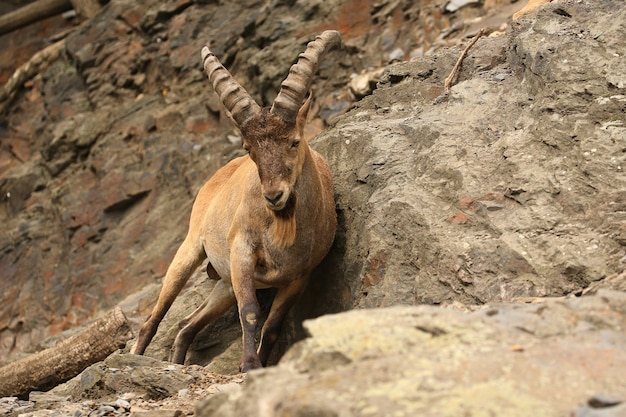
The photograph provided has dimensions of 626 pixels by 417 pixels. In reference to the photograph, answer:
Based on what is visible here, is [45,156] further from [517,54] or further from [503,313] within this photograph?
[503,313]

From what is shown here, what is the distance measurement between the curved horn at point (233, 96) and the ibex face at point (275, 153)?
7cm

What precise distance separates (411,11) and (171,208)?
4.29 metres

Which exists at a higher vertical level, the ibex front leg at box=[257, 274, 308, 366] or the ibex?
the ibex

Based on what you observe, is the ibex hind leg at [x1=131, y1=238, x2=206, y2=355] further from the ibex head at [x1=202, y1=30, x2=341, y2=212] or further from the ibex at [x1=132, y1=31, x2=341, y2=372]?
the ibex head at [x1=202, y1=30, x2=341, y2=212]

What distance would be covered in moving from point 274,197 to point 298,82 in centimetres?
97

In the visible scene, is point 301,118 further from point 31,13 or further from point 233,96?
point 31,13

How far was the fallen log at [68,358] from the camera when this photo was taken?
7.75m

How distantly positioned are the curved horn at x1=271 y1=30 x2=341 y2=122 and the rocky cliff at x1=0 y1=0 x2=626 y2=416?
0.91m

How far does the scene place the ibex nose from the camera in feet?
20.0

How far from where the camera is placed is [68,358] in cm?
790

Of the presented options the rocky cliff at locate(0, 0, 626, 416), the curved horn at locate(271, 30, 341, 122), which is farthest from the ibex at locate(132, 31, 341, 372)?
the rocky cliff at locate(0, 0, 626, 416)

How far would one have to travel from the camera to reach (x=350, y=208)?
709 centimetres

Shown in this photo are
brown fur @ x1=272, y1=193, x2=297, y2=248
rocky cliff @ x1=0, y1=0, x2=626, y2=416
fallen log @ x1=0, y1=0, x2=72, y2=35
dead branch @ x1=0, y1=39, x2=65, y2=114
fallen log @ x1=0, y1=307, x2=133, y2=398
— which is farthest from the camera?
fallen log @ x1=0, y1=0, x2=72, y2=35

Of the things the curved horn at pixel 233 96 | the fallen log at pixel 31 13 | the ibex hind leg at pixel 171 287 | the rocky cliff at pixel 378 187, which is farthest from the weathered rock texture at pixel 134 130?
the curved horn at pixel 233 96
